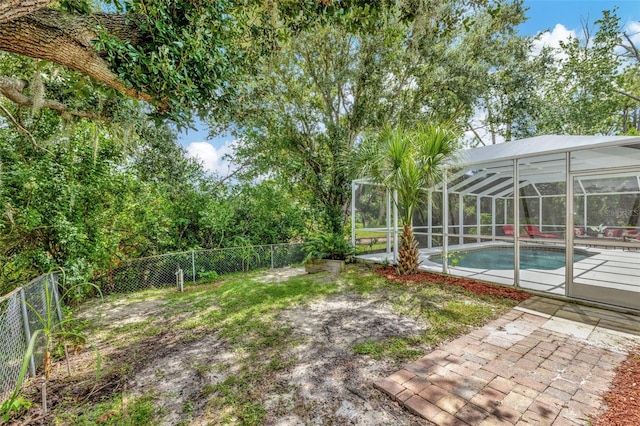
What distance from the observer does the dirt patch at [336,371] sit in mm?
2189

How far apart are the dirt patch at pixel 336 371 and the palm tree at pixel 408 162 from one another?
8.50 feet

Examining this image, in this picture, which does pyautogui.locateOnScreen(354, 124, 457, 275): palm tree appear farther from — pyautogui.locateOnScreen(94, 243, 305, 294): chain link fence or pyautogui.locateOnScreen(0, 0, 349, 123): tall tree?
pyautogui.locateOnScreen(94, 243, 305, 294): chain link fence

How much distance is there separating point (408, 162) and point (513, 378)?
4094mm

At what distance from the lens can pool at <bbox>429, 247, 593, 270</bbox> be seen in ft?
19.5

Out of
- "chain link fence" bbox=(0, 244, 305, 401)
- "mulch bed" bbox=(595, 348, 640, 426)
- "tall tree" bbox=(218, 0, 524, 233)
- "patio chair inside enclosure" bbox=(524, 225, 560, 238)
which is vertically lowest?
"mulch bed" bbox=(595, 348, 640, 426)

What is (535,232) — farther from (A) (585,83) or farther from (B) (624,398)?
(A) (585,83)

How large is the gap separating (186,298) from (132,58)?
452cm

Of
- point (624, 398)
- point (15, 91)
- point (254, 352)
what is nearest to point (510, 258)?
point (624, 398)

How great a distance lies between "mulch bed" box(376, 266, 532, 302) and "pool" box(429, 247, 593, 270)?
0.54 m

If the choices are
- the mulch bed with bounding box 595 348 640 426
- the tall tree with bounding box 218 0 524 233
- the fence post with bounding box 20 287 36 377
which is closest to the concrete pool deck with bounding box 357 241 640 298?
the mulch bed with bounding box 595 348 640 426

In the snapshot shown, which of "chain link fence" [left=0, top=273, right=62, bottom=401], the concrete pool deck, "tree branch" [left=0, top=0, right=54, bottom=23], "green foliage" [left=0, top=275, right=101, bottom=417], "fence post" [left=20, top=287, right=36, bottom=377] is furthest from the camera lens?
the concrete pool deck

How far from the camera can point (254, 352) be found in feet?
10.6

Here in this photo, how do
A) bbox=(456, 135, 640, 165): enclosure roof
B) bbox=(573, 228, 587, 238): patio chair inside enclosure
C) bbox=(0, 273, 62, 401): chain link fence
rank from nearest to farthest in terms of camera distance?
bbox=(0, 273, 62, 401): chain link fence < bbox=(456, 135, 640, 165): enclosure roof < bbox=(573, 228, 587, 238): patio chair inside enclosure

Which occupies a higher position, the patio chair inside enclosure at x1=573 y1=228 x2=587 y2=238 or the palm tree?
the palm tree
